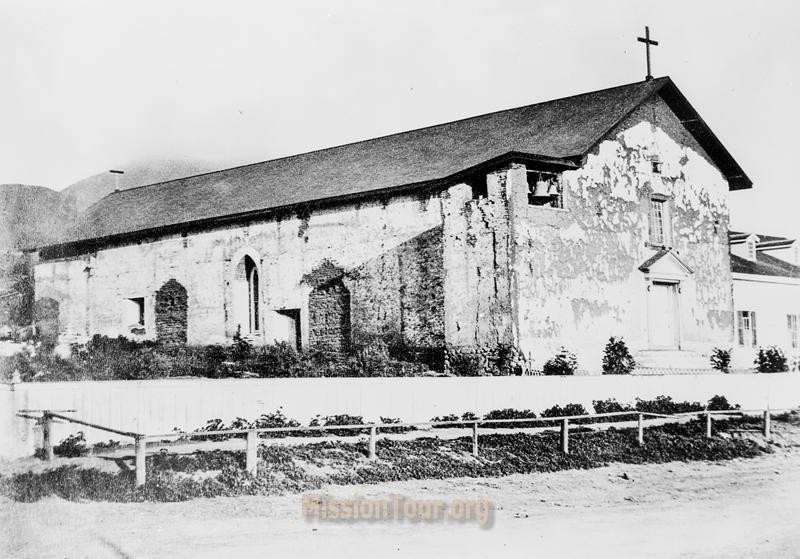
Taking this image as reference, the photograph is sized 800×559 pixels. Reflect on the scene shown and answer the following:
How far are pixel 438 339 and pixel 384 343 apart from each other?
2.01m

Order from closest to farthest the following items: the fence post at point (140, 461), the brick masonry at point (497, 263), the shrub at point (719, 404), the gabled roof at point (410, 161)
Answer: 1. the fence post at point (140, 461)
2. the shrub at point (719, 404)
3. the brick masonry at point (497, 263)
4. the gabled roof at point (410, 161)

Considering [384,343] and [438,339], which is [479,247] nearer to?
[438,339]

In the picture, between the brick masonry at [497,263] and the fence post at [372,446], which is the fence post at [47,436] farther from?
the brick masonry at [497,263]

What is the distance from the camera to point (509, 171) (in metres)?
22.0

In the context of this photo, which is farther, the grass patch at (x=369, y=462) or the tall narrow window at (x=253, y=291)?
the tall narrow window at (x=253, y=291)

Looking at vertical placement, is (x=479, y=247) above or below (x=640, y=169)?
below

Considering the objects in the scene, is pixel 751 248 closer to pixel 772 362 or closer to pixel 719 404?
pixel 772 362

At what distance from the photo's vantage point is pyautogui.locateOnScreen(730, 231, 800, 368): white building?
29016mm

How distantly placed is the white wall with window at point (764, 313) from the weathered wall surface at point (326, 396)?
8.21 metres

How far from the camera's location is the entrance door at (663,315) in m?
24.6

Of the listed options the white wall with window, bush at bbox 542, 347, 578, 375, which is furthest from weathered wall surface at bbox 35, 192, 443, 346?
the white wall with window

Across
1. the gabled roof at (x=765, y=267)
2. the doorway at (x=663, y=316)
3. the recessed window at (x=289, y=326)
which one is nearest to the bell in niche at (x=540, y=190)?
the doorway at (x=663, y=316)

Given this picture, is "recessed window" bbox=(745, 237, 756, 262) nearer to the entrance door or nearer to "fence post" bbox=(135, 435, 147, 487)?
the entrance door

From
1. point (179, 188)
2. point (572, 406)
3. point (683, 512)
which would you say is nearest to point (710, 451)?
point (572, 406)
